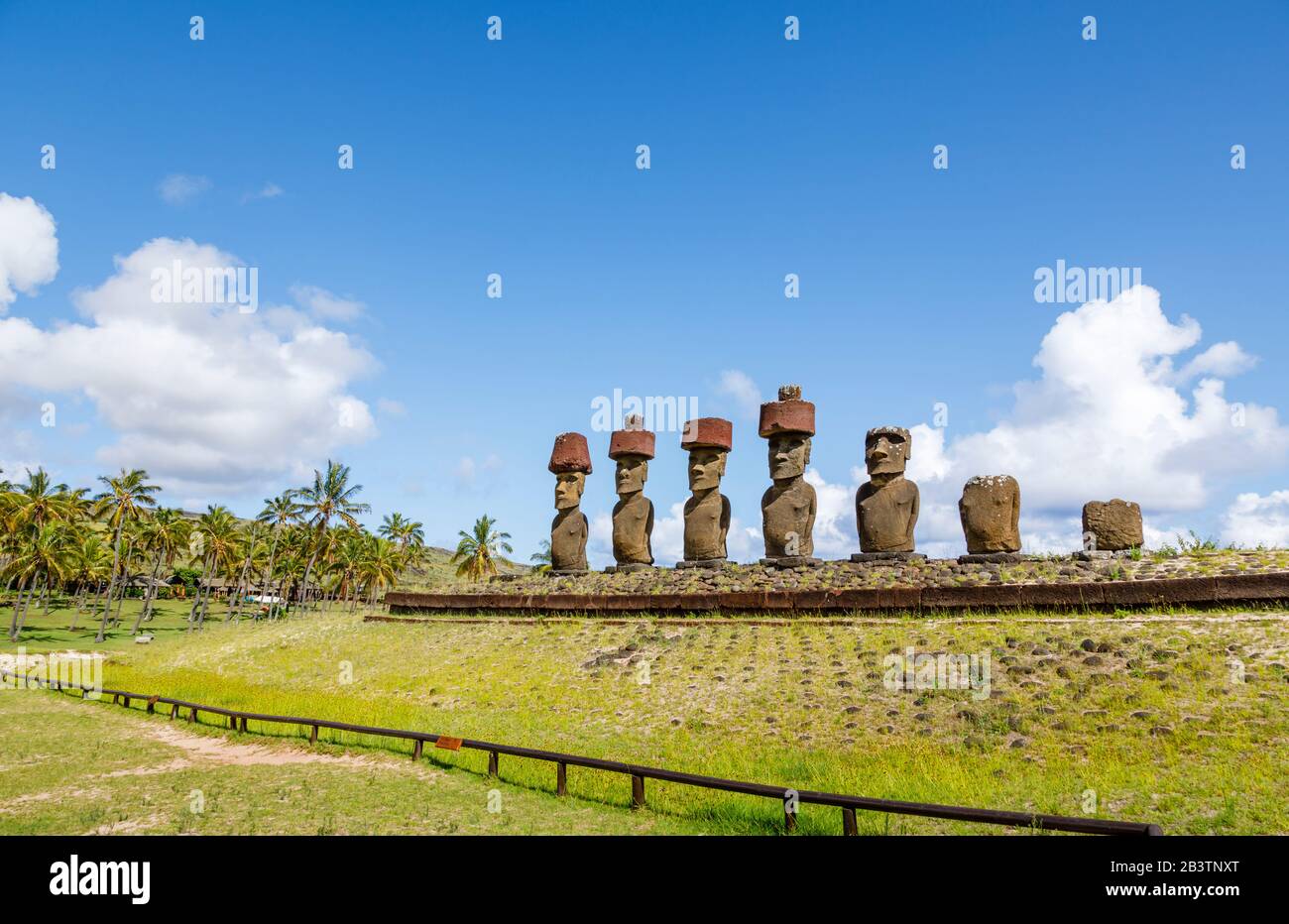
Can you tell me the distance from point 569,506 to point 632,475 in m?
2.49

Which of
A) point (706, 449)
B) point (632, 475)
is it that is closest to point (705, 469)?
point (706, 449)

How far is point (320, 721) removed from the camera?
1191 cm

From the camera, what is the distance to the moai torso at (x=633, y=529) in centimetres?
2322

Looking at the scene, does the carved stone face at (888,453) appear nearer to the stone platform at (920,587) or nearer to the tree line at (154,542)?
the stone platform at (920,587)

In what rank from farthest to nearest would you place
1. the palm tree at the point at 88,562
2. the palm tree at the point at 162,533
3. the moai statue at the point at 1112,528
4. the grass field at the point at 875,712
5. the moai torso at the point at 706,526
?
1. the palm tree at the point at 162,533
2. the palm tree at the point at 88,562
3. the moai torso at the point at 706,526
4. the moai statue at the point at 1112,528
5. the grass field at the point at 875,712

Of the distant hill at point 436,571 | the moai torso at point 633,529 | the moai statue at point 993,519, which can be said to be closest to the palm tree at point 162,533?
the distant hill at point 436,571

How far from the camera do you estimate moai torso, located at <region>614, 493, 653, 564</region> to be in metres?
23.2

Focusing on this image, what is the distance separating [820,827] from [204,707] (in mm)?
11415

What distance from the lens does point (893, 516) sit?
17.9m

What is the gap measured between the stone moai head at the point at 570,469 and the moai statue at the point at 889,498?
940cm

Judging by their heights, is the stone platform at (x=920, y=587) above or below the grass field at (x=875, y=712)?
above

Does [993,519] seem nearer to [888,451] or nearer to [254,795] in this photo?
[888,451]

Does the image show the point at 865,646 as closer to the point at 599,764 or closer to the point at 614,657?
the point at 614,657
